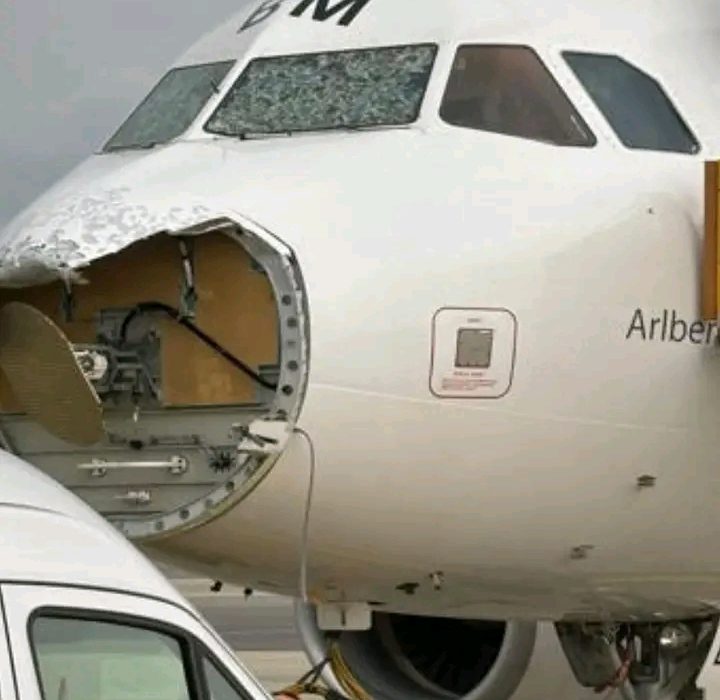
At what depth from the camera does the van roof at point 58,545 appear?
4.46 metres

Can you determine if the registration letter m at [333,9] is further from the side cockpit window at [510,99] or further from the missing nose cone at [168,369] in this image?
the missing nose cone at [168,369]

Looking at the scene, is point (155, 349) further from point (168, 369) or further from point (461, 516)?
point (461, 516)

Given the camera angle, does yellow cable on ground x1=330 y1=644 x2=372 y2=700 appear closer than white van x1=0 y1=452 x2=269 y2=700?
No

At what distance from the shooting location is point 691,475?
936 centimetres

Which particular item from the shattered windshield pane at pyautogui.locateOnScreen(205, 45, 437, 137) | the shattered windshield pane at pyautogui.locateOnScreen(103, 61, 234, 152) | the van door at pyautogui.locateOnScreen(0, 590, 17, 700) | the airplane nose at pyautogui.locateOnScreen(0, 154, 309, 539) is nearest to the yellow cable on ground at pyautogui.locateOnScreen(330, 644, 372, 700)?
the airplane nose at pyautogui.locateOnScreen(0, 154, 309, 539)

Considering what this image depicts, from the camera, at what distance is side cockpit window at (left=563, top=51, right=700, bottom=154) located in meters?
9.45

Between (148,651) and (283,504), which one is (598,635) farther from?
(148,651)

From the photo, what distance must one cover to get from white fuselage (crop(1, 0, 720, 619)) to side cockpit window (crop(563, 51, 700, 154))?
0.06 m

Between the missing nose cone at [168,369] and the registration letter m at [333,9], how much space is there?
68.2 inches

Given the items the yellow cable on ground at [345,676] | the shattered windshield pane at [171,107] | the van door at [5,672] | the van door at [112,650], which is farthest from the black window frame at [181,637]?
the yellow cable on ground at [345,676]

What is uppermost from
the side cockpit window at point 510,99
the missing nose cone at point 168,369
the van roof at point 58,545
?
the side cockpit window at point 510,99

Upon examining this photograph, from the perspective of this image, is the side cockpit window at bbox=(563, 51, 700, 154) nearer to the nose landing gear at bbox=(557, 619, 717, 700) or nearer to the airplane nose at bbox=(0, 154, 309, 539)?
the airplane nose at bbox=(0, 154, 309, 539)

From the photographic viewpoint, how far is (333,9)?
9.78 m

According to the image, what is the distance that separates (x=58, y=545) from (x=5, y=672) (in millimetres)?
401
